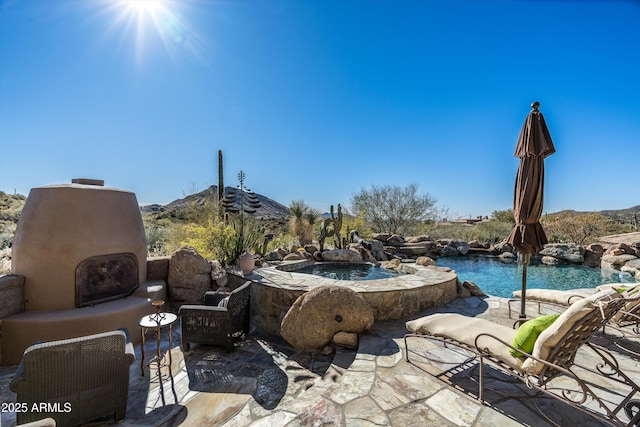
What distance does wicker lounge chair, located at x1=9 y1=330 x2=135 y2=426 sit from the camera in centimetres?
218

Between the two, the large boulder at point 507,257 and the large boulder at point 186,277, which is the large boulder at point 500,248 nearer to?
the large boulder at point 507,257

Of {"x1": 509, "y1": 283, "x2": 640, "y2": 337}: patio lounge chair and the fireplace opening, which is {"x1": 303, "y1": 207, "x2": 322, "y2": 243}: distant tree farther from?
{"x1": 509, "y1": 283, "x2": 640, "y2": 337}: patio lounge chair

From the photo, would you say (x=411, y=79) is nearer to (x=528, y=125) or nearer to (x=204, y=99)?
(x=528, y=125)

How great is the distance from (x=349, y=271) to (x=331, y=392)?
16.6ft

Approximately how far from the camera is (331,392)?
8.05 feet

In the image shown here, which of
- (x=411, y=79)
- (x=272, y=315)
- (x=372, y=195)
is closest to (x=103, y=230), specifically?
(x=272, y=315)

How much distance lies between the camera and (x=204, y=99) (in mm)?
7574

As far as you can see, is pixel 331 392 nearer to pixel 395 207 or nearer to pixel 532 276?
pixel 532 276

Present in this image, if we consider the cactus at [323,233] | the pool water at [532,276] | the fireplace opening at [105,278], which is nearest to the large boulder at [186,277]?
the fireplace opening at [105,278]

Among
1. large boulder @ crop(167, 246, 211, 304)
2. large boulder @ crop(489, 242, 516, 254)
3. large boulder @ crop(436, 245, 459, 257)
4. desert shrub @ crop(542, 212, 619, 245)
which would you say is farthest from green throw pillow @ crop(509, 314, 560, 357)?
desert shrub @ crop(542, 212, 619, 245)

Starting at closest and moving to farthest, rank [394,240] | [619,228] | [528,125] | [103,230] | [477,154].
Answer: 1. [528,125]
2. [103,230]
3. [477,154]
4. [394,240]
5. [619,228]

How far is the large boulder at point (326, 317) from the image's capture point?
3.75 metres

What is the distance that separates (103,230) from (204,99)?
4885mm

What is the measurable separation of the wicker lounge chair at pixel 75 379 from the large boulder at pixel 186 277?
3.17m
